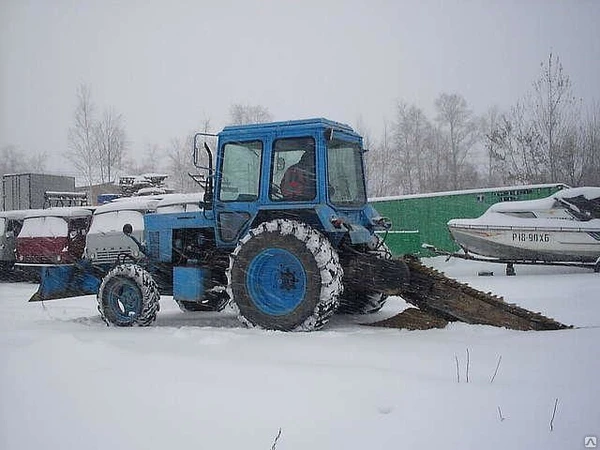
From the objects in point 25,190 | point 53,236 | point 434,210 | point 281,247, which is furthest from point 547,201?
point 25,190

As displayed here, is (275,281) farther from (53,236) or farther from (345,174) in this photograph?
(53,236)

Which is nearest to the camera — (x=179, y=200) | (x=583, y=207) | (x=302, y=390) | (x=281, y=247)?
(x=302, y=390)

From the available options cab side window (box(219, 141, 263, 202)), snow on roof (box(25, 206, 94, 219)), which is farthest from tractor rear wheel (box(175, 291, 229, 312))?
snow on roof (box(25, 206, 94, 219))

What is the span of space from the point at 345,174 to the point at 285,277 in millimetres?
1499

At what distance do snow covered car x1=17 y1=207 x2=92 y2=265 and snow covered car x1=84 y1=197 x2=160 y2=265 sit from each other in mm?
957

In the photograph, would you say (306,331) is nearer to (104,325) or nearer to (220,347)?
(220,347)

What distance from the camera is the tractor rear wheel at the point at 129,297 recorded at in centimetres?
652

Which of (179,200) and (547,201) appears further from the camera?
(179,200)

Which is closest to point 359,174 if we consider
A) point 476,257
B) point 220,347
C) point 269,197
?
point 269,197

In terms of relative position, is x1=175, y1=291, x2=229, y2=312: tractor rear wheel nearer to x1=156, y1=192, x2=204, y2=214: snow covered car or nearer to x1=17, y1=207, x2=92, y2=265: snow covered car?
x1=156, y1=192, x2=204, y2=214: snow covered car

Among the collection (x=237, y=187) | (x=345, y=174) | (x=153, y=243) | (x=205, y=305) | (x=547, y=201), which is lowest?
(x=205, y=305)

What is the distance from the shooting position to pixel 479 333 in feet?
17.4

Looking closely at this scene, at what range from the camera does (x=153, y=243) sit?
723 cm

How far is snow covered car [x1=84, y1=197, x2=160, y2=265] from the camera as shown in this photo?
13.1m
